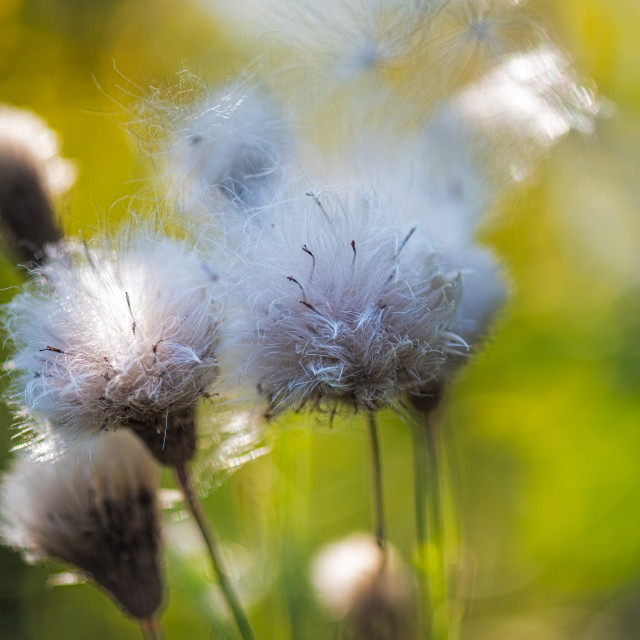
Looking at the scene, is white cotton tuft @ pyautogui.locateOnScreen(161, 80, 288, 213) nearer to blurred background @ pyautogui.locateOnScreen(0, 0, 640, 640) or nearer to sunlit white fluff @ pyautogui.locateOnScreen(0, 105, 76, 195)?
sunlit white fluff @ pyautogui.locateOnScreen(0, 105, 76, 195)

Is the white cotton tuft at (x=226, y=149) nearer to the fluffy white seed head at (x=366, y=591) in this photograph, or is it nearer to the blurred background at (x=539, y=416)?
the fluffy white seed head at (x=366, y=591)

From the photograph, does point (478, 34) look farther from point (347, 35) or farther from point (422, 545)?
point (422, 545)

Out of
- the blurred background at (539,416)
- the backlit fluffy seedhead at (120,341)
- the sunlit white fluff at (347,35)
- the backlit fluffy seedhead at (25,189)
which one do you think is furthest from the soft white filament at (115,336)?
the blurred background at (539,416)

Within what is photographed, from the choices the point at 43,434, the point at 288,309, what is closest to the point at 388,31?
the point at 288,309

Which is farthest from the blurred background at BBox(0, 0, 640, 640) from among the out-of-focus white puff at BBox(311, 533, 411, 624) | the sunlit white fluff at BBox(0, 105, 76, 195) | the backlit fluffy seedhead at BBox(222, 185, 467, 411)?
the backlit fluffy seedhead at BBox(222, 185, 467, 411)

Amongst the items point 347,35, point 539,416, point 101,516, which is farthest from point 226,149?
point 539,416
